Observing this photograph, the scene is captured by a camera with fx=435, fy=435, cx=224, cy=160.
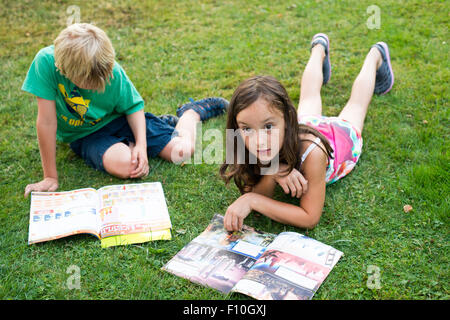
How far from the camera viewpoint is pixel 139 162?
3090 mm

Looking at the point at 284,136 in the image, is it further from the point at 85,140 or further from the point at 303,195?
the point at 85,140

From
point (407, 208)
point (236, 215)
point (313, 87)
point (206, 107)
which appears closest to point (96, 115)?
point (206, 107)

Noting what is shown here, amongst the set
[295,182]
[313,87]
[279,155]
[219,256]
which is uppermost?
[313,87]

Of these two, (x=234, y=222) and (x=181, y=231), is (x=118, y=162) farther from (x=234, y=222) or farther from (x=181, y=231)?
(x=234, y=222)

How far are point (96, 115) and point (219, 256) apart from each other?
1439 mm

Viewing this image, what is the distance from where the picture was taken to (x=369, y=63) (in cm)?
369

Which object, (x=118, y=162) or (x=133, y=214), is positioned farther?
(x=118, y=162)

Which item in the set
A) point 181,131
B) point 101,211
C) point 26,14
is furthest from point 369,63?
point 26,14

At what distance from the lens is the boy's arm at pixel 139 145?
10.0 ft

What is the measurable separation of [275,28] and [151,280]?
3897 millimetres

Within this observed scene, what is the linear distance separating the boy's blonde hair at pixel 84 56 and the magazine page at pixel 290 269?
57.5 inches

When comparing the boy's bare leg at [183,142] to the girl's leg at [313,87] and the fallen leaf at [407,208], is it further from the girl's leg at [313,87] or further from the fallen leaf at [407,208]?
the fallen leaf at [407,208]

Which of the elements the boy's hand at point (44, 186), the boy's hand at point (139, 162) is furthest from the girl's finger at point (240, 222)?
the boy's hand at point (44, 186)

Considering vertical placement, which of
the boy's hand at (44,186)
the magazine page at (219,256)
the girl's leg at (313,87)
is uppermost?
the girl's leg at (313,87)
